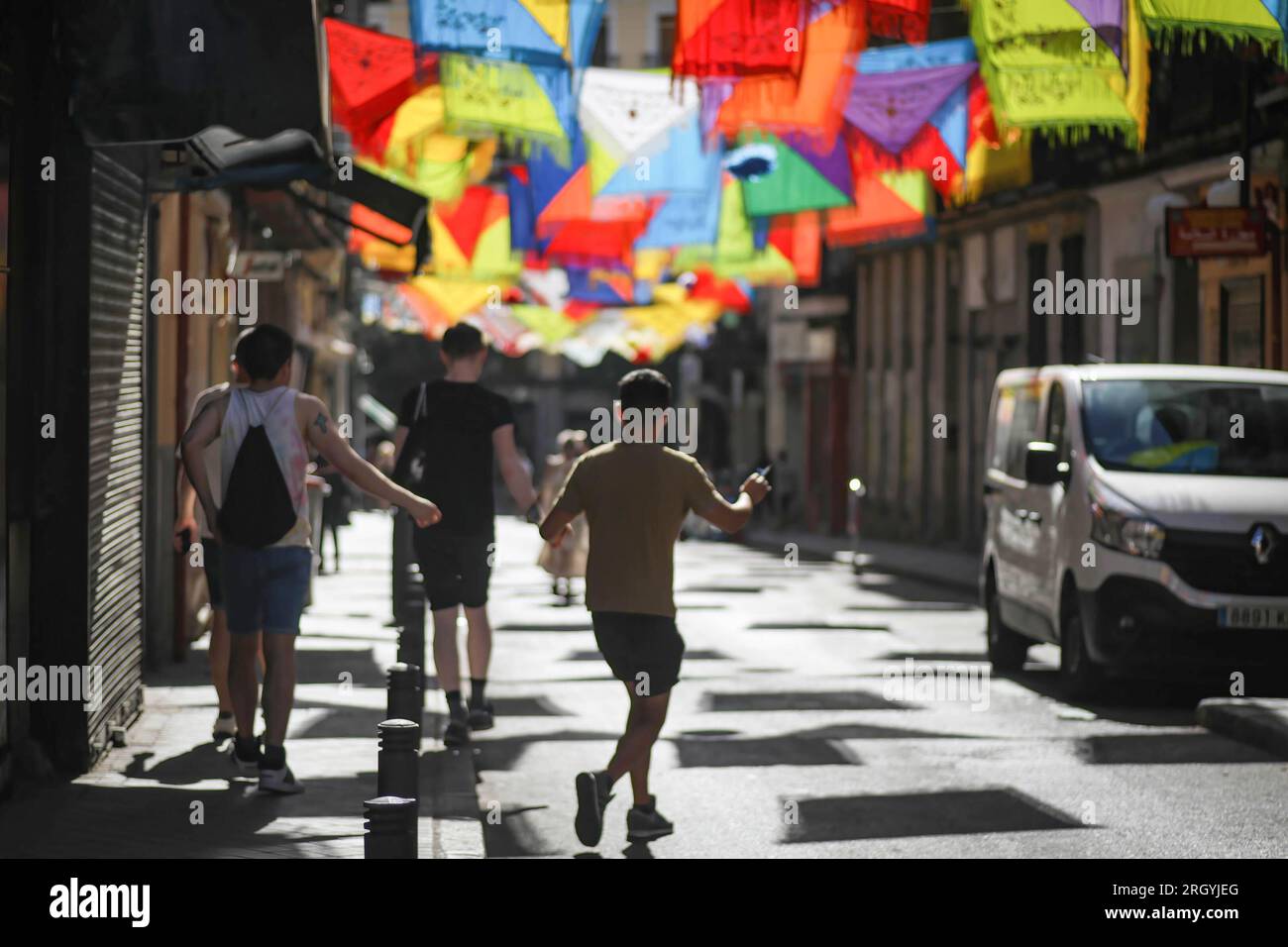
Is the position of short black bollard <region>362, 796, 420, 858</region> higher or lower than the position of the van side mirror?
lower

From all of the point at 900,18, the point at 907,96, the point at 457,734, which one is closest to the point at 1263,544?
the point at 900,18

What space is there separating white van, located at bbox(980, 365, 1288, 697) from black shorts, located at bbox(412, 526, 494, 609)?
377cm

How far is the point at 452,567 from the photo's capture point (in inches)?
480

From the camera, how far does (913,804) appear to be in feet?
33.7

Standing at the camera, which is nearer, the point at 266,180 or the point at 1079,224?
the point at 266,180

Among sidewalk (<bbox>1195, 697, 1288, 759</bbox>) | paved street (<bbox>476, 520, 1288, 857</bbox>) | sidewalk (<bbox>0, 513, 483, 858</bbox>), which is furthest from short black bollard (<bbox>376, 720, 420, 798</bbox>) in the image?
sidewalk (<bbox>1195, 697, 1288, 759</bbox>)

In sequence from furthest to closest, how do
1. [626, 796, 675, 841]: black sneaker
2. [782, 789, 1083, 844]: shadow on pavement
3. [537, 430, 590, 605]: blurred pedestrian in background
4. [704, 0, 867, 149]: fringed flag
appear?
[537, 430, 590, 605]: blurred pedestrian in background < [704, 0, 867, 149]: fringed flag < [782, 789, 1083, 844]: shadow on pavement < [626, 796, 675, 841]: black sneaker

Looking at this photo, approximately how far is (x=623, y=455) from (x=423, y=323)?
37.1 m

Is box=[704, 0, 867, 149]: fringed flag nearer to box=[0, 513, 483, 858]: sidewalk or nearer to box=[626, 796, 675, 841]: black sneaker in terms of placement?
box=[0, 513, 483, 858]: sidewalk

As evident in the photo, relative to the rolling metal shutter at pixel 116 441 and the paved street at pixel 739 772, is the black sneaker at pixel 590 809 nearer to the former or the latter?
the paved street at pixel 739 772

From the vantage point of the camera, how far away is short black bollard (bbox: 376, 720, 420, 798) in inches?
286

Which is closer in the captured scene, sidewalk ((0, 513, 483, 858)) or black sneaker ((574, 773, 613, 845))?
sidewalk ((0, 513, 483, 858))
